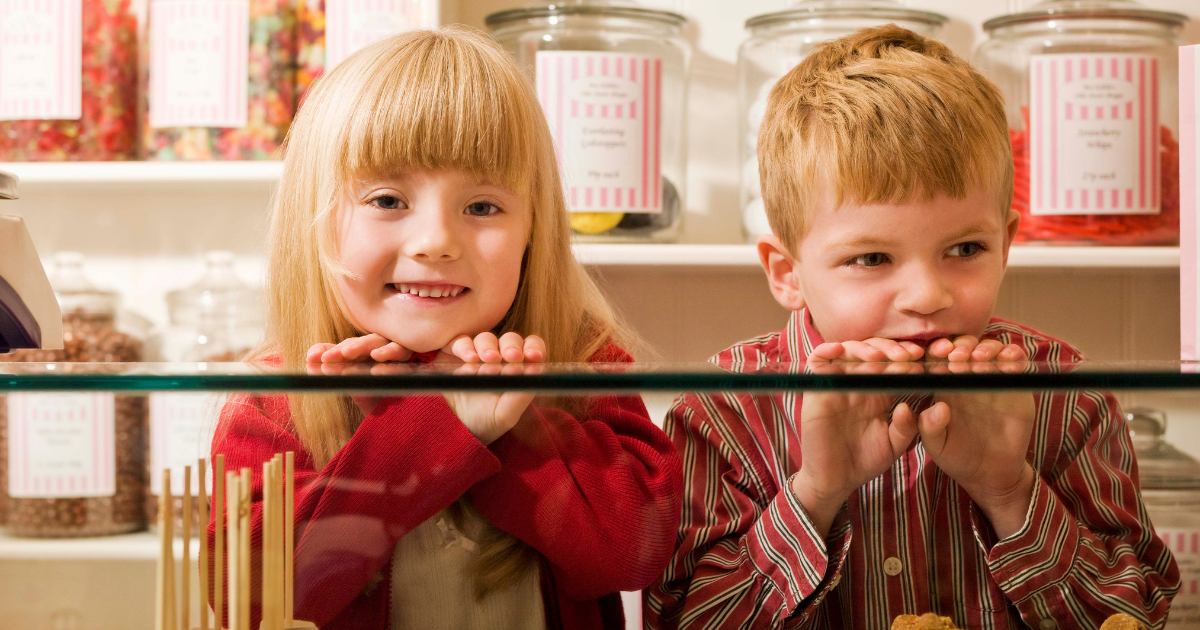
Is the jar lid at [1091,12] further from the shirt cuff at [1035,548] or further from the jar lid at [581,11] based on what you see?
the shirt cuff at [1035,548]

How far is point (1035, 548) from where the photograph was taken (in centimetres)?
33

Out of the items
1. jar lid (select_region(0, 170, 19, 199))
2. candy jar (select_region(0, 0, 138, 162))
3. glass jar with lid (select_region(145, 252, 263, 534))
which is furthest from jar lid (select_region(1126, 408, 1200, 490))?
candy jar (select_region(0, 0, 138, 162))

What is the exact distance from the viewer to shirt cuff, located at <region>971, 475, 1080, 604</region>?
325mm

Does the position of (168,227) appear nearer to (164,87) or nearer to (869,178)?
(164,87)

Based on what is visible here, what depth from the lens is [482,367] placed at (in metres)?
0.29

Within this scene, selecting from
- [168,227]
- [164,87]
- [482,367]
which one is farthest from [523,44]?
[482,367]

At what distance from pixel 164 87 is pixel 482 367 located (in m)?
0.64

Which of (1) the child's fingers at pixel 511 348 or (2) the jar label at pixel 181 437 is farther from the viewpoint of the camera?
(1) the child's fingers at pixel 511 348

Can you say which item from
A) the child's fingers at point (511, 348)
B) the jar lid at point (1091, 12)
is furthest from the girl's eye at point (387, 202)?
the jar lid at point (1091, 12)

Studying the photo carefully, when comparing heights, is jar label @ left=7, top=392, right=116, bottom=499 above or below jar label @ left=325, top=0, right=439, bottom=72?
below

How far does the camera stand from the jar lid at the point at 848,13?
0.82 metres

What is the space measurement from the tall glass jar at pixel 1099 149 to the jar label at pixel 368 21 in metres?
0.51

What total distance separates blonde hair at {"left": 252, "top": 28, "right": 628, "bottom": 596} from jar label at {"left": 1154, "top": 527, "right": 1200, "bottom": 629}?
0.33 metres

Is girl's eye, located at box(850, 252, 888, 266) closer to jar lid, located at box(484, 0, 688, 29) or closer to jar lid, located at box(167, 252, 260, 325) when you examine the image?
jar lid, located at box(484, 0, 688, 29)
